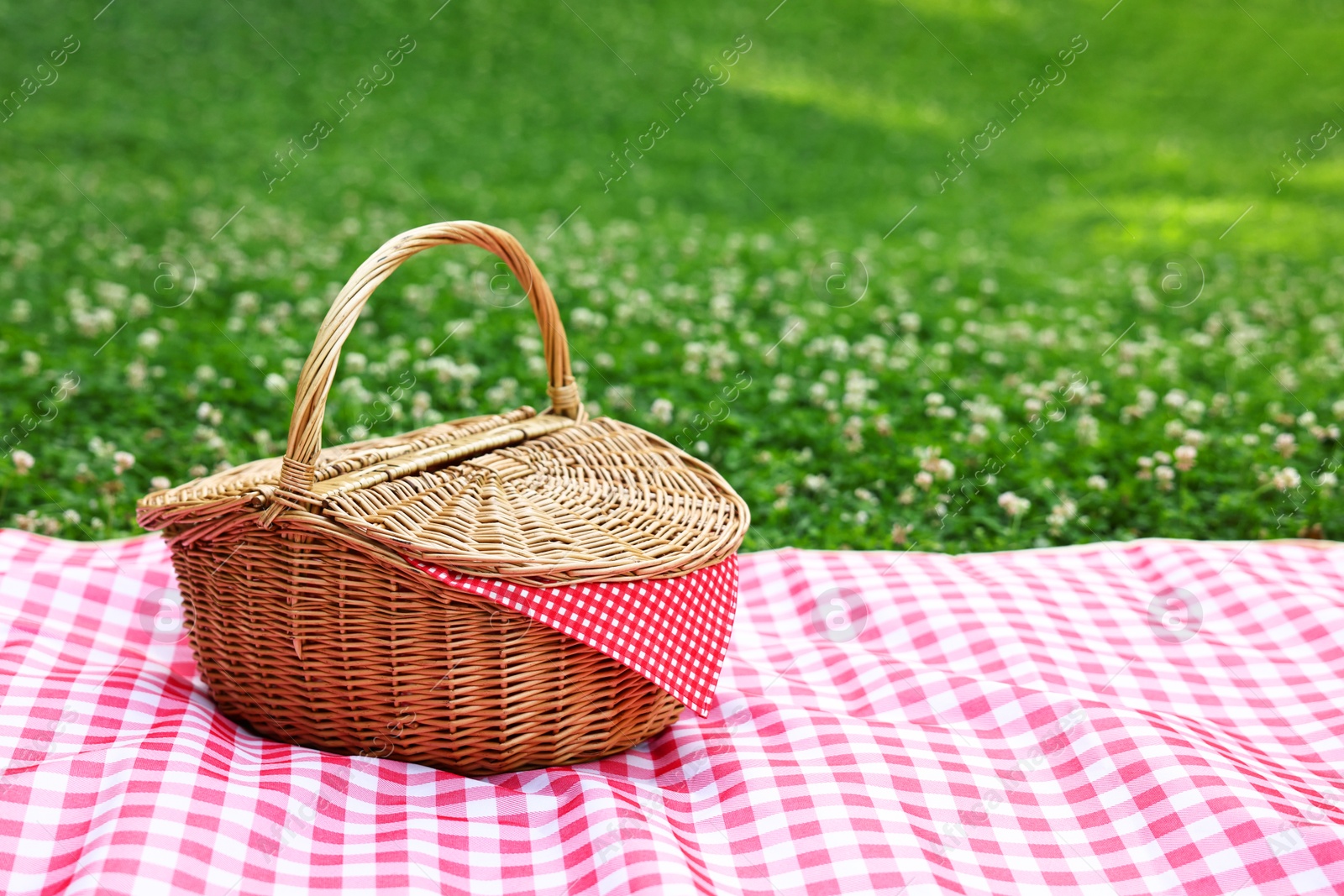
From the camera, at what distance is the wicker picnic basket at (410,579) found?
5.59ft

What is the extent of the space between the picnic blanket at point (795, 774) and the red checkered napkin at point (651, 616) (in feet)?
0.71

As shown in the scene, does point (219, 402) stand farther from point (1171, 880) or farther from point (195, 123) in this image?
point (195, 123)

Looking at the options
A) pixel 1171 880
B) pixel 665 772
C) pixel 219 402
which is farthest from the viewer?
pixel 219 402

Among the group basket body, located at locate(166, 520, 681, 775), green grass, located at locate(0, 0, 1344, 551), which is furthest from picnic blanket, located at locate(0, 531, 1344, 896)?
green grass, located at locate(0, 0, 1344, 551)

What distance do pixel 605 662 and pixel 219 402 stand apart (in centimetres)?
226

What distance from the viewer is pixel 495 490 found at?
197 centimetres

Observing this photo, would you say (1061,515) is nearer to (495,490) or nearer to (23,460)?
(495,490)

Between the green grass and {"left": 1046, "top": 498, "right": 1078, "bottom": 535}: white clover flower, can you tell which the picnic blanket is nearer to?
{"left": 1046, "top": 498, "right": 1078, "bottom": 535}: white clover flower

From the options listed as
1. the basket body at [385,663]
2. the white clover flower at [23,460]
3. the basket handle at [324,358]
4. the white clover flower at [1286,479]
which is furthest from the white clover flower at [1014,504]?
the white clover flower at [23,460]

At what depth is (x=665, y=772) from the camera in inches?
78.5

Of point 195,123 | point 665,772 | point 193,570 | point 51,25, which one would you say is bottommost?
point 665,772

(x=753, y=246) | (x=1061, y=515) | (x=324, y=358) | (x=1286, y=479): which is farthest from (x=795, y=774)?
(x=753, y=246)

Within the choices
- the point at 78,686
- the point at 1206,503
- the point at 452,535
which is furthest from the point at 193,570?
the point at 1206,503

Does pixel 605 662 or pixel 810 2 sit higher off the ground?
pixel 810 2
